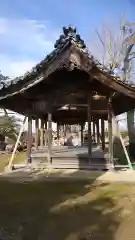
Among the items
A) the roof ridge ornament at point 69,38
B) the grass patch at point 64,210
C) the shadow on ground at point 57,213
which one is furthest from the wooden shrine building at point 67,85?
the shadow on ground at point 57,213

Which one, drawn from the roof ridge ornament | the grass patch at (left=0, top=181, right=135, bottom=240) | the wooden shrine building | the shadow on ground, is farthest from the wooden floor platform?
the roof ridge ornament

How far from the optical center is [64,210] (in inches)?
266

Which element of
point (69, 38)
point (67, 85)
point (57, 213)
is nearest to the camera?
→ point (57, 213)

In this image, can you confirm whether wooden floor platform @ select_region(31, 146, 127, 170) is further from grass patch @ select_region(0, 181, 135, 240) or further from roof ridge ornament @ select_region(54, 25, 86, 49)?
roof ridge ornament @ select_region(54, 25, 86, 49)

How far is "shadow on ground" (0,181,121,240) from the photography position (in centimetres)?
538

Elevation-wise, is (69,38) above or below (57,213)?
above

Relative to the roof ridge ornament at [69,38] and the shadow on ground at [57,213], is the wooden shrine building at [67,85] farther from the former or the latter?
the shadow on ground at [57,213]

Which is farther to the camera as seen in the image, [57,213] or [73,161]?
[73,161]

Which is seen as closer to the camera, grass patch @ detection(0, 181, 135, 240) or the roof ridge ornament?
grass patch @ detection(0, 181, 135, 240)

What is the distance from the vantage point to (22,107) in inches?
567

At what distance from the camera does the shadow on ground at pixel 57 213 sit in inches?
212

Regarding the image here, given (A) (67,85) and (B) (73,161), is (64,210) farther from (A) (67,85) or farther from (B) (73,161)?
(B) (73,161)

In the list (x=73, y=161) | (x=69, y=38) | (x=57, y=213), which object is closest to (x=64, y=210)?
(x=57, y=213)

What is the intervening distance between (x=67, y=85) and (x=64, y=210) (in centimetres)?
635
